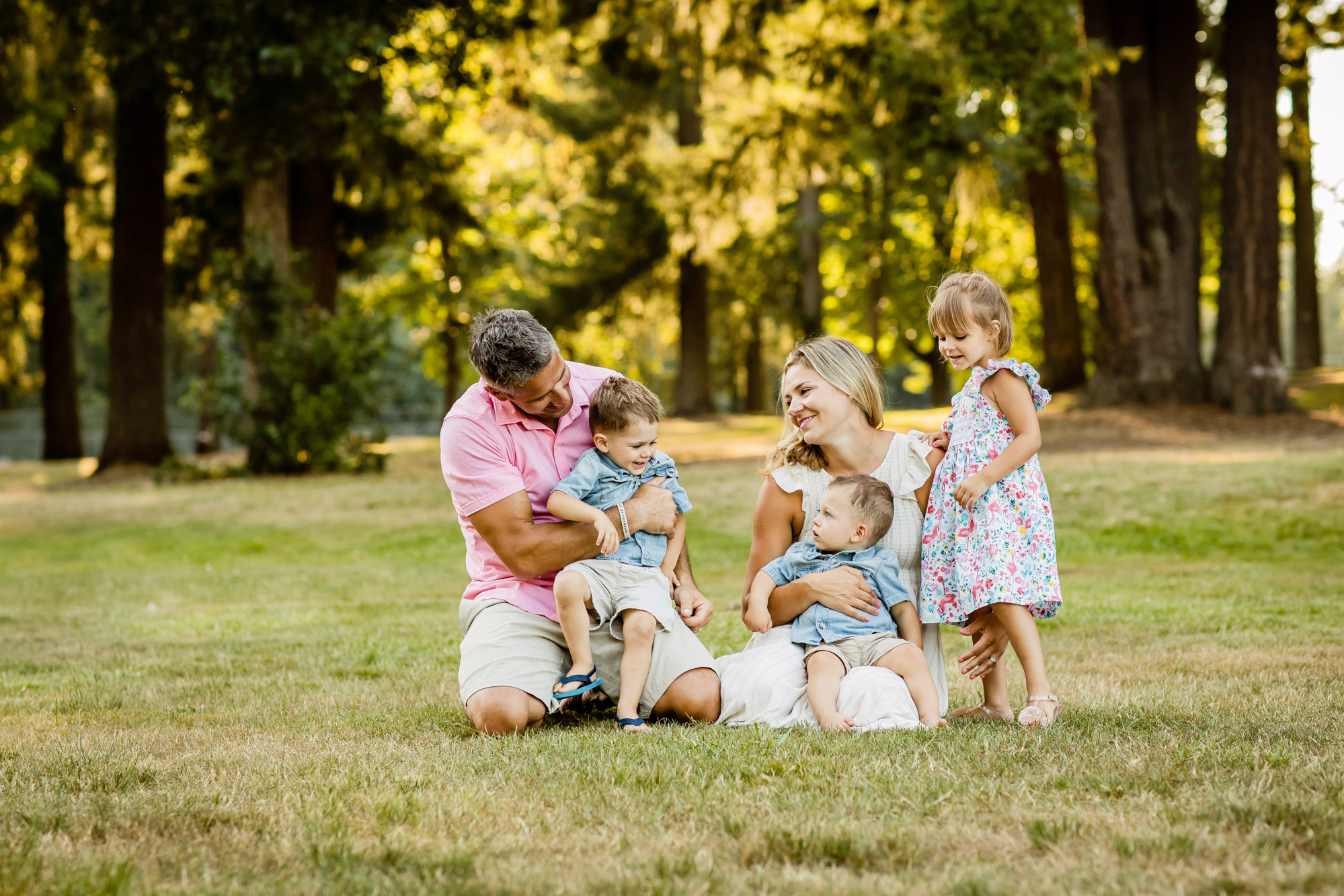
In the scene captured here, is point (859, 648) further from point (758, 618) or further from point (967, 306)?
point (967, 306)


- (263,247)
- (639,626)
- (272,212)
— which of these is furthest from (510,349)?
(272,212)

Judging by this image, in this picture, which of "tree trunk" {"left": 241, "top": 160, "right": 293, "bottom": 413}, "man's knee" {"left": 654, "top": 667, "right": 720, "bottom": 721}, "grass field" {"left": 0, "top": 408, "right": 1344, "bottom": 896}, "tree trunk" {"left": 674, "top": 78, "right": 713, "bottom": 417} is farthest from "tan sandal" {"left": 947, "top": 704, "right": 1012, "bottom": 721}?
"tree trunk" {"left": 674, "top": 78, "right": 713, "bottom": 417}

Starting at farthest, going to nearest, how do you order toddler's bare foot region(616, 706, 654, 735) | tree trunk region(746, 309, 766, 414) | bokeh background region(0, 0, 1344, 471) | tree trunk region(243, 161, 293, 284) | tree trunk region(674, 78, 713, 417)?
tree trunk region(746, 309, 766, 414) → tree trunk region(674, 78, 713, 417) → tree trunk region(243, 161, 293, 284) → bokeh background region(0, 0, 1344, 471) → toddler's bare foot region(616, 706, 654, 735)

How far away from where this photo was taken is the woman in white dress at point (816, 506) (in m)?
4.54

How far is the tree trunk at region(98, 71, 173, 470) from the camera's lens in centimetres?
2053

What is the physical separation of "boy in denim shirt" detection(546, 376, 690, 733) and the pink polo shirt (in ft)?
0.59

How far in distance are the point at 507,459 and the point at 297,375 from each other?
13659 millimetres

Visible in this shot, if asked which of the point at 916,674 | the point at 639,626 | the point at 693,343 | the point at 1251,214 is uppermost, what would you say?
the point at 1251,214

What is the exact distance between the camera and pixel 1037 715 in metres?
4.36

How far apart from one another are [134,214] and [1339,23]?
2149 centimetres

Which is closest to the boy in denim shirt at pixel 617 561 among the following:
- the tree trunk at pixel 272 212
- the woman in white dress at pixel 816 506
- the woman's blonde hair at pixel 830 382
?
the woman in white dress at pixel 816 506

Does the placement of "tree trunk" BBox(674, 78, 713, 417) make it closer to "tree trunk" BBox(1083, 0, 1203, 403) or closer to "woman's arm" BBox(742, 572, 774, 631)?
"tree trunk" BBox(1083, 0, 1203, 403)

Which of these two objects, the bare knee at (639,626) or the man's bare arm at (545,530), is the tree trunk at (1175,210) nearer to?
the man's bare arm at (545,530)

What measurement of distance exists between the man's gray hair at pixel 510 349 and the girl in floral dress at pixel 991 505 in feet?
4.75
